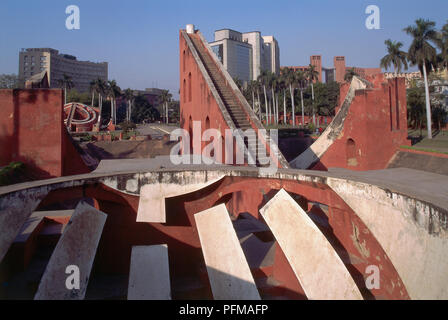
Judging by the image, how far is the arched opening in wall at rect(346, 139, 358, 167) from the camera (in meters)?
12.6

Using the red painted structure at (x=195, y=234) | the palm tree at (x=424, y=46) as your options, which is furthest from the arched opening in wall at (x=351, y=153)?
the palm tree at (x=424, y=46)

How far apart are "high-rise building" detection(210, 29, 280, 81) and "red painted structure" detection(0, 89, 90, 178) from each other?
2977 inches

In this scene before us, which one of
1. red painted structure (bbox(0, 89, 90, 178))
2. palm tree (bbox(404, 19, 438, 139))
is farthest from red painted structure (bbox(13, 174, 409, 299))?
palm tree (bbox(404, 19, 438, 139))

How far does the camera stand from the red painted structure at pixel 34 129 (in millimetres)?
9320

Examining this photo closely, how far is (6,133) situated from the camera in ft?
30.6

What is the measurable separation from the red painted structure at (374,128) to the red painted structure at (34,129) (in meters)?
10.2

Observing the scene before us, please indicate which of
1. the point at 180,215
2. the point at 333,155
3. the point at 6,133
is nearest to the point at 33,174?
the point at 6,133

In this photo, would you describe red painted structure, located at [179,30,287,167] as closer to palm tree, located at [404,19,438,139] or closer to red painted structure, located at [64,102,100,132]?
palm tree, located at [404,19,438,139]

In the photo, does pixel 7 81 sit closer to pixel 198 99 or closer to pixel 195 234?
pixel 198 99

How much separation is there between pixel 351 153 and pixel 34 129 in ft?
37.1

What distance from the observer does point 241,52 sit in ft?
292

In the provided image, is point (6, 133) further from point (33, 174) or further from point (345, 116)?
point (345, 116)
